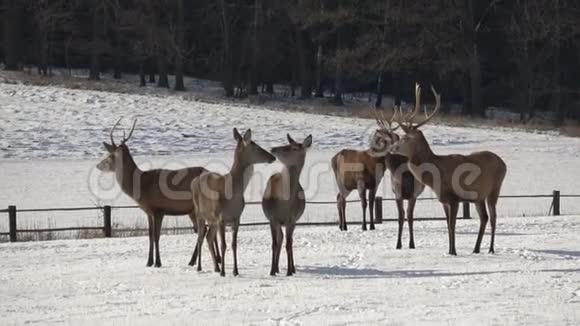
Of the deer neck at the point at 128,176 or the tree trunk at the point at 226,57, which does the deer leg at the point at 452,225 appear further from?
the tree trunk at the point at 226,57

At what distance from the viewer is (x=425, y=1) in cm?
4966

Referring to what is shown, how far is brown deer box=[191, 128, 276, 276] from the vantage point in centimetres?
1255

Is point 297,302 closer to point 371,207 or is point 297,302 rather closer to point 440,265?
point 440,265

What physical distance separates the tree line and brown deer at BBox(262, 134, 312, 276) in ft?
117

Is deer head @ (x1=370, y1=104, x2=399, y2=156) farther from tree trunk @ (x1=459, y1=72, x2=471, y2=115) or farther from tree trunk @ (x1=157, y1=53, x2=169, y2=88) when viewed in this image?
tree trunk @ (x1=157, y1=53, x2=169, y2=88)

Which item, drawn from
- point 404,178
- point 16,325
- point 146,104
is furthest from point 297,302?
point 146,104

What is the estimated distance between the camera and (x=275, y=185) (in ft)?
41.7

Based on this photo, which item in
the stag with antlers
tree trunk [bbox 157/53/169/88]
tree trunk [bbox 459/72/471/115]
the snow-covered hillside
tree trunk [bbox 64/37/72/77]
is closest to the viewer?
the stag with antlers

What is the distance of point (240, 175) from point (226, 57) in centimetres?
4208

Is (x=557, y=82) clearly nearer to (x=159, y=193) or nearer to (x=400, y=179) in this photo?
(x=400, y=179)

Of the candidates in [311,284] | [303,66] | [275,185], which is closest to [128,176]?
[275,185]

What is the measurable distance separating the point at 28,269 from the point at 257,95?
136 ft

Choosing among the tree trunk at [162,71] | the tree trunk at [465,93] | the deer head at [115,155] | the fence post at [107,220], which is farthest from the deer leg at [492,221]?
the tree trunk at [162,71]

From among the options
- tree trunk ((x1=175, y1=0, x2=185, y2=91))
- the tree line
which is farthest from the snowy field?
tree trunk ((x1=175, y1=0, x2=185, y2=91))
